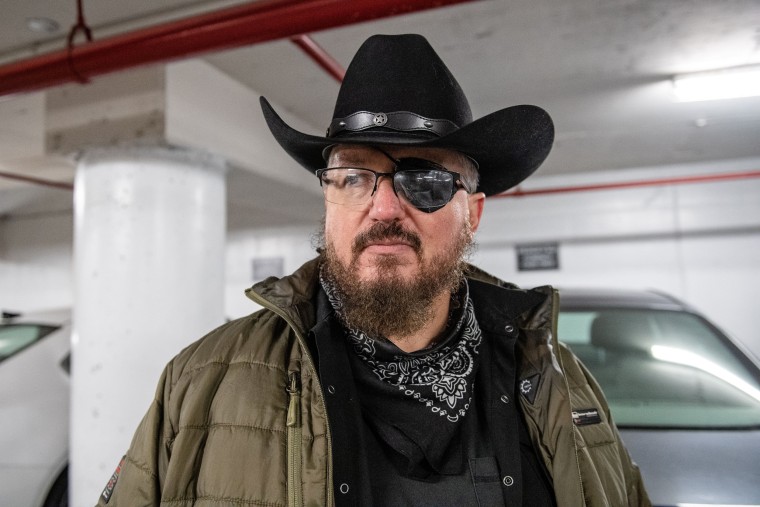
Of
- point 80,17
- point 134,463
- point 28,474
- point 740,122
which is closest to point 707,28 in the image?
point 740,122

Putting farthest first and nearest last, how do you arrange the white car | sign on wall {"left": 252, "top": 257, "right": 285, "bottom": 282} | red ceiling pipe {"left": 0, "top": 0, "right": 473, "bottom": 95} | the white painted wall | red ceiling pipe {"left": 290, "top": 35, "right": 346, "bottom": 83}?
sign on wall {"left": 252, "top": 257, "right": 285, "bottom": 282}, the white painted wall, the white car, red ceiling pipe {"left": 290, "top": 35, "right": 346, "bottom": 83}, red ceiling pipe {"left": 0, "top": 0, "right": 473, "bottom": 95}

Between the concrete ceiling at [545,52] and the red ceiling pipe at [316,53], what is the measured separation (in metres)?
0.23

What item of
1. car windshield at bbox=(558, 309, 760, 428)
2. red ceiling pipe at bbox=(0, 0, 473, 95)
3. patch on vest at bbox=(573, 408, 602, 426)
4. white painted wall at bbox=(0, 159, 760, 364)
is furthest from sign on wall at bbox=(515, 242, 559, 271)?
patch on vest at bbox=(573, 408, 602, 426)

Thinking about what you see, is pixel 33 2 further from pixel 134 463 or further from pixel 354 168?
pixel 134 463

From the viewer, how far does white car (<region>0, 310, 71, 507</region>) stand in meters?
2.55

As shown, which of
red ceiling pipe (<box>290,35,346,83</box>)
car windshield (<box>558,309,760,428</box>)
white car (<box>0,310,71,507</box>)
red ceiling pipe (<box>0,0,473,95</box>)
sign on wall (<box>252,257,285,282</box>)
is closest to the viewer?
red ceiling pipe (<box>0,0,473,95</box>)

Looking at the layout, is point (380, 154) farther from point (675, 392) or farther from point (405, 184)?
point (675, 392)

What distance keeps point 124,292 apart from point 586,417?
2.44 m

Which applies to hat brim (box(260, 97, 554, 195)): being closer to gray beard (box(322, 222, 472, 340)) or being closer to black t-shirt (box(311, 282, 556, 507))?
gray beard (box(322, 222, 472, 340))

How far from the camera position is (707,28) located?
2.81 m

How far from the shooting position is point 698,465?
150 centimetres

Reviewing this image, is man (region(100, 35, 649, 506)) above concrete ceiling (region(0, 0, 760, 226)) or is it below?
below

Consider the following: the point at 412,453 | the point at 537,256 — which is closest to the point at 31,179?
the point at 412,453

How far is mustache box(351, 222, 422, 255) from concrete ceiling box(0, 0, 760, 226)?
1.75m
